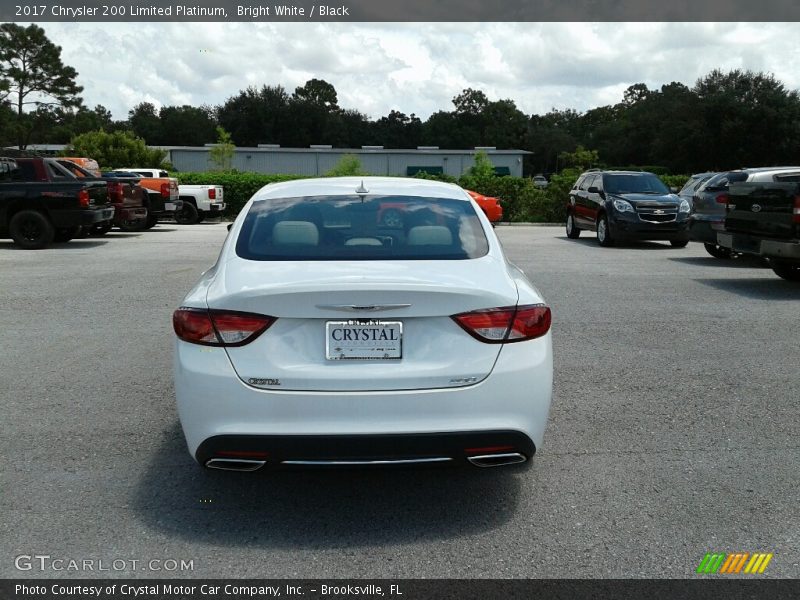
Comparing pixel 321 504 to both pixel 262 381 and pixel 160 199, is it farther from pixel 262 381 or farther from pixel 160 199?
pixel 160 199

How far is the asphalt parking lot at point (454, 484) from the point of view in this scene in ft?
12.3

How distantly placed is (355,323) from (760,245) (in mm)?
9622

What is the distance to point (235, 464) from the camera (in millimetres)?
3920

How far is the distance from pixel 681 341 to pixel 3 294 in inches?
347

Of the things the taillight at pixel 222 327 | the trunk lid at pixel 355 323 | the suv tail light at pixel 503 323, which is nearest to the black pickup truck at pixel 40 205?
the taillight at pixel 222 327

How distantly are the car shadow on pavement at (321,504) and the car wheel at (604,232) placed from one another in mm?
16244

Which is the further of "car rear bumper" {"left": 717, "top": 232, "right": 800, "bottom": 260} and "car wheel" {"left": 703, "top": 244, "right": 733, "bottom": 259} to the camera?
"car wheel" {"left": 703, "top": 244, "right": 733, "bottom": 259}

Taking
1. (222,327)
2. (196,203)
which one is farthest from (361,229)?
(196,203)

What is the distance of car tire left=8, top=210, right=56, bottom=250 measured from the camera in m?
18.7

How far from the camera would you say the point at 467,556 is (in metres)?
3.73

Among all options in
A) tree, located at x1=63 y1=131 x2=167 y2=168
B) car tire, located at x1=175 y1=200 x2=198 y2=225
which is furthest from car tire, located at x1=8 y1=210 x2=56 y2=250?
tree, located at x1=63 y1=131 x2=167 y2=168

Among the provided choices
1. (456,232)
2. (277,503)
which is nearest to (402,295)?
(456,232)

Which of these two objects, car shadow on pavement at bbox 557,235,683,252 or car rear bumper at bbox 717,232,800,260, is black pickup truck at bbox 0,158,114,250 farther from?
car rear bumper at bbox 717,232,800,260

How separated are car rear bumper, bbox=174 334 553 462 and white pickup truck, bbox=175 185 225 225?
26.9 m
